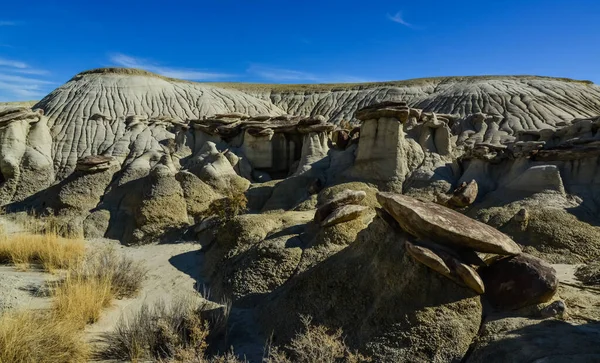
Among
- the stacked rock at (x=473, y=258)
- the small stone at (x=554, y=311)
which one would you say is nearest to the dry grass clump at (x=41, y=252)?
the stacked rock at (x=473, y=258)

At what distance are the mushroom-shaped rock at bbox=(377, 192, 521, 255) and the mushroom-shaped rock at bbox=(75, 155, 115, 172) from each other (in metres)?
11.7

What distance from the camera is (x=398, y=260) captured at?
4812mm

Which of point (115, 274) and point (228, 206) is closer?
point (115, 274)

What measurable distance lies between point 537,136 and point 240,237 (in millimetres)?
10880

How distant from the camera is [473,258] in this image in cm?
482

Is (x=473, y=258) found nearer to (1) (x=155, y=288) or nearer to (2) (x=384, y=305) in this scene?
(2) (x=384, y=305)

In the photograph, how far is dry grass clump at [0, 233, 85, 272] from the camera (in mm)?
7980

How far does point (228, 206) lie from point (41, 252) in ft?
14.5

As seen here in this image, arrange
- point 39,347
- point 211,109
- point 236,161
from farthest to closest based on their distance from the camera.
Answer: point 211,109 < point 236,161 < point 39,347

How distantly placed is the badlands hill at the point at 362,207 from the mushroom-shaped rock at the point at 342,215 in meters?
0.05

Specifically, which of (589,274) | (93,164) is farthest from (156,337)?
(93,164)

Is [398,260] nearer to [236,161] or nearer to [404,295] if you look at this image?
[404,295]

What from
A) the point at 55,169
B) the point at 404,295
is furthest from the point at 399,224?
the point at 55,169

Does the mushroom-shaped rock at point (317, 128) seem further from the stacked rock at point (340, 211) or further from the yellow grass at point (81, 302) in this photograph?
the yellow grass at point (81, 302)
